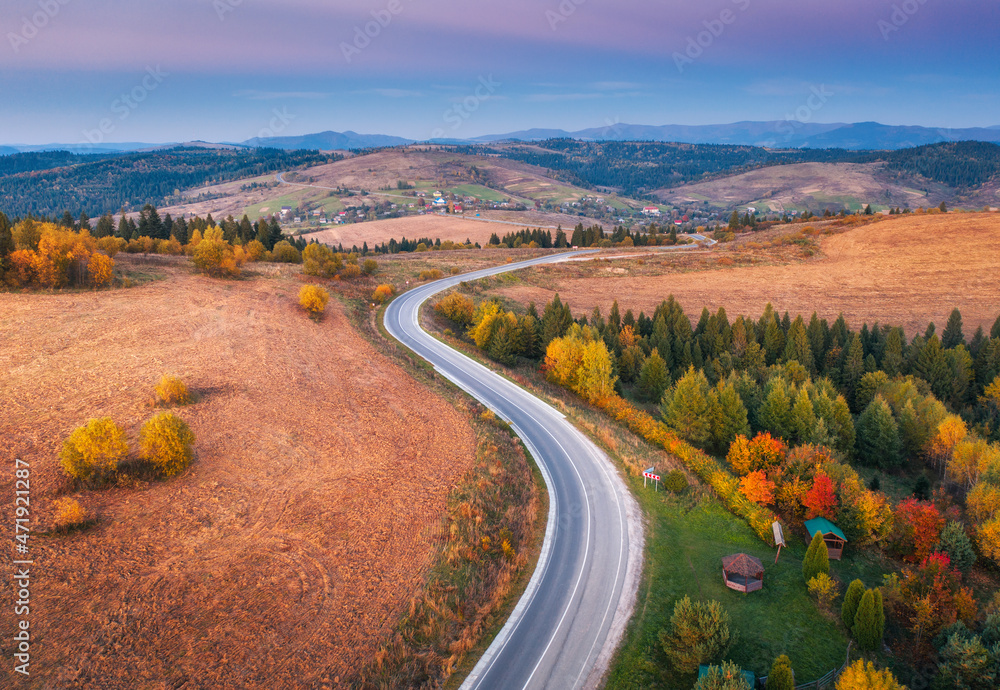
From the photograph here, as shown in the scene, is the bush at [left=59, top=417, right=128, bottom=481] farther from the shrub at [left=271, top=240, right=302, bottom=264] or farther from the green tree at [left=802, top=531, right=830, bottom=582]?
the shrub at [left=271, top=240, right=302, bottom=264]

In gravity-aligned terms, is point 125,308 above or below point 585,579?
above

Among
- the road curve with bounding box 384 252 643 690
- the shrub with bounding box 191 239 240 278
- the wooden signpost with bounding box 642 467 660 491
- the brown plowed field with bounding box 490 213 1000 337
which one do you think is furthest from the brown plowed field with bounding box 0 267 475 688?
the brown plowed field with bounding box 490 213 1000 337

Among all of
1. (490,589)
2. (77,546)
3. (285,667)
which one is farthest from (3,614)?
(490,589)

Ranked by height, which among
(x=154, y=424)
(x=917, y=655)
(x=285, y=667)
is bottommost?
(x=917, y=655)

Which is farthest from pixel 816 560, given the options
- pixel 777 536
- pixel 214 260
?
pixel 214 260

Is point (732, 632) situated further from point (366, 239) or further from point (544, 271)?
point (366, 239)

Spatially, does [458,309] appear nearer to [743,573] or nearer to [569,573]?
[569,573]
